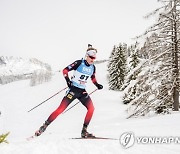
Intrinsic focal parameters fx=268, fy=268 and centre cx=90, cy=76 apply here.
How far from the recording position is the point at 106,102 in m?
45.7

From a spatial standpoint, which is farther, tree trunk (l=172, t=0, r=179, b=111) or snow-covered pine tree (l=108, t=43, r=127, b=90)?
snow-covered pine tree (l=108, t=43, r=127, b=90)

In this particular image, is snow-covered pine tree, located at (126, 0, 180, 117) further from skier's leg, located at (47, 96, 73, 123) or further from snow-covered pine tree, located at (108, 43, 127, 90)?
snow-covered pine tree, located at (108, 43, 127, 90)

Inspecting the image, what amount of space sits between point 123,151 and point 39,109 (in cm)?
4558

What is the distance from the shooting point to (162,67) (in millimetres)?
15492

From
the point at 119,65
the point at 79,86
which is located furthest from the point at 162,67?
the point at 119,65

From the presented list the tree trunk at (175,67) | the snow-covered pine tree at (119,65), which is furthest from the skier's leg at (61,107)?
the snow-covered pine tree at (119,65)

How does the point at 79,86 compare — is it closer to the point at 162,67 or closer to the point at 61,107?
the point at 61,107

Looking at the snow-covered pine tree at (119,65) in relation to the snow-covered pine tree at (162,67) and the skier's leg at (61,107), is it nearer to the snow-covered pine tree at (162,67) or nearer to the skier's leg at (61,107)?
the snow-covered pine tree at (162,67)

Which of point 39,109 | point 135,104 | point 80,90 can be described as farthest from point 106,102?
point 80,90

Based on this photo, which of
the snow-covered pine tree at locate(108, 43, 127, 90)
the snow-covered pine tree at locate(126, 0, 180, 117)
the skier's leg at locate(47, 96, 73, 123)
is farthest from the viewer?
the snow-covered pine tree at locate(108, 43, 127, 90)

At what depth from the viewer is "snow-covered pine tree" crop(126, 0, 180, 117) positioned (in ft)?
49.8

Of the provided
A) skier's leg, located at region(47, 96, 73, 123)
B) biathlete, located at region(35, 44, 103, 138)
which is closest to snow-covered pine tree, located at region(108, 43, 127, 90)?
biathlete, located at region(35, 44, 103, 138)

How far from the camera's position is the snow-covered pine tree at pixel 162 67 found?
1517cm

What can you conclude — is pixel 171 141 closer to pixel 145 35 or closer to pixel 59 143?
pixel 59 143
